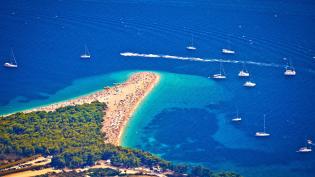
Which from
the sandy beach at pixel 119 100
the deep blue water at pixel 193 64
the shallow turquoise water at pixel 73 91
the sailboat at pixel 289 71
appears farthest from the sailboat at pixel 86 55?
the sailboat at pixel 289 71

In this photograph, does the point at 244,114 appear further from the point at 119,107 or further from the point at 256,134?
the point at 119,107

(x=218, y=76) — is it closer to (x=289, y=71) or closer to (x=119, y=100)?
(x=289, y=71)

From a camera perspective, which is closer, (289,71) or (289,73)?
(289,73)

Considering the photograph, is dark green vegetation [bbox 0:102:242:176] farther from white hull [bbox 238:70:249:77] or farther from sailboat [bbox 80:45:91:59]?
white hull [bbox 238:70:249:77]

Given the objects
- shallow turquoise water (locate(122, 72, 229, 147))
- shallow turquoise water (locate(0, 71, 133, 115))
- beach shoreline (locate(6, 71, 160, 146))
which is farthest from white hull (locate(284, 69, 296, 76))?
shallow turquoise water (locate(0, 71, 133, 115))

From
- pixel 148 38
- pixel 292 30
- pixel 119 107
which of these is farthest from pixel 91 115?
pixel 292 30

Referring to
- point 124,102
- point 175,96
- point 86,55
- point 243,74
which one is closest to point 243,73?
point 243,74

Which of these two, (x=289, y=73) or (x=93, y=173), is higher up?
(x=289, y=73)

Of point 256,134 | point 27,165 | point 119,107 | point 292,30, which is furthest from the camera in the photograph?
point 292,30
